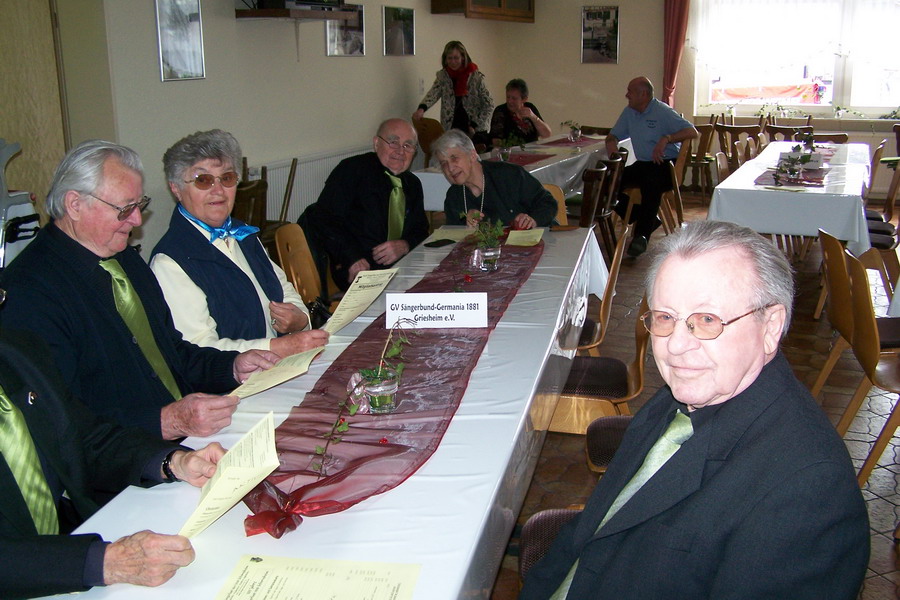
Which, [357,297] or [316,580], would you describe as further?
[357,297]

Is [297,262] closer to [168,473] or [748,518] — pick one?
[168,473]

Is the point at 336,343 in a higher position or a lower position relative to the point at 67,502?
higher

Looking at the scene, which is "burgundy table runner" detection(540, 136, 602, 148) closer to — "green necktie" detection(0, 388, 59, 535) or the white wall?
the white wall

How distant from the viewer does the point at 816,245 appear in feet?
23.9

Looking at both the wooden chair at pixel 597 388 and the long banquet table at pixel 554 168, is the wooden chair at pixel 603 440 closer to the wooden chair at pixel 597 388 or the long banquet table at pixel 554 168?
the wooden chair at pixel 597 388

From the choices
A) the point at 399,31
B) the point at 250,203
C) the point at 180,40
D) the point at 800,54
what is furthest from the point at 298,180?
the point at 800,54

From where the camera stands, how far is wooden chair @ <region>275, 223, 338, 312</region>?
3.40m

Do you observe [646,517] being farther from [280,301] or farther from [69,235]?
[280,301]

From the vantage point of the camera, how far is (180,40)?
541cm

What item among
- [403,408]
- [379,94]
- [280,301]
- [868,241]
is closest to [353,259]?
[280,301]

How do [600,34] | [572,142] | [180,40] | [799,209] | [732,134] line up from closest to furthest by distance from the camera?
1. [799,209]
2. [180,40]
3. [572,142]
4. [732,134]
5. [600,34]

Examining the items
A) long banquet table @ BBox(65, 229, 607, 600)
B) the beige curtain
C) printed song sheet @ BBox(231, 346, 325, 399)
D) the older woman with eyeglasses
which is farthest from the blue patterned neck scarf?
the beige curtain

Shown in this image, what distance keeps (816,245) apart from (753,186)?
93.3 inches

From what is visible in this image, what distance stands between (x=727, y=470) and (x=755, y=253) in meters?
0.37
